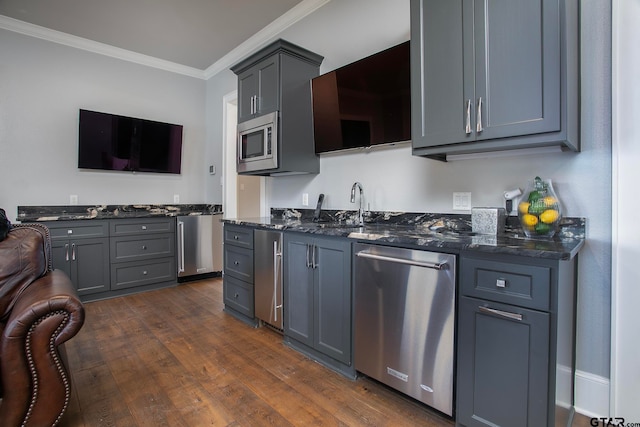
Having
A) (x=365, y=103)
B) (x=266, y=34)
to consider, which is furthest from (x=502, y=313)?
(x=266, y=34)

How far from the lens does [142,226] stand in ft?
12.8

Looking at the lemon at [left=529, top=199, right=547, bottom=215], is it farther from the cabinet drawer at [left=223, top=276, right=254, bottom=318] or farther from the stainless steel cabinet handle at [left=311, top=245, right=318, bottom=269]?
the cabinet drawer at [left=223, top=276, right=254, bottom=318]

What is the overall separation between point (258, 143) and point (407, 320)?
2.10 meters

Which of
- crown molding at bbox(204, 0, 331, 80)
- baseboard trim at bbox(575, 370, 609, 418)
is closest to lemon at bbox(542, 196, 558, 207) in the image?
baseboard trim at bbox(575, 370, 609, 418)

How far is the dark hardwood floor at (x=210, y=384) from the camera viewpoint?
1653 millimetres

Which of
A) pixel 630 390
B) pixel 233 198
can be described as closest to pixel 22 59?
pixel 233 198

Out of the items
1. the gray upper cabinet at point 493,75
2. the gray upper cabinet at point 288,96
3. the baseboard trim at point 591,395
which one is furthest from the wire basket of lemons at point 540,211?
the gray upper cabinet at point 288,96

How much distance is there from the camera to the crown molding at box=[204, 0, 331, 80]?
122 inches

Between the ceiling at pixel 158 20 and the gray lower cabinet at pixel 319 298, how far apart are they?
233cm

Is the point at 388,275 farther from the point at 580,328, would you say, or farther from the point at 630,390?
the point at 630,390

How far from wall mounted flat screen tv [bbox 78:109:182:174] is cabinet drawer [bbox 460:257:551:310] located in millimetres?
4235

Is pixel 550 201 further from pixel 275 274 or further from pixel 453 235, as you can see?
pixel 275 274

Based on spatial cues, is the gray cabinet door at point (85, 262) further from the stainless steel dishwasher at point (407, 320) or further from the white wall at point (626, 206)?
the white wall at point (626, 206)

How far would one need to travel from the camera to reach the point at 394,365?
1.75 meters
